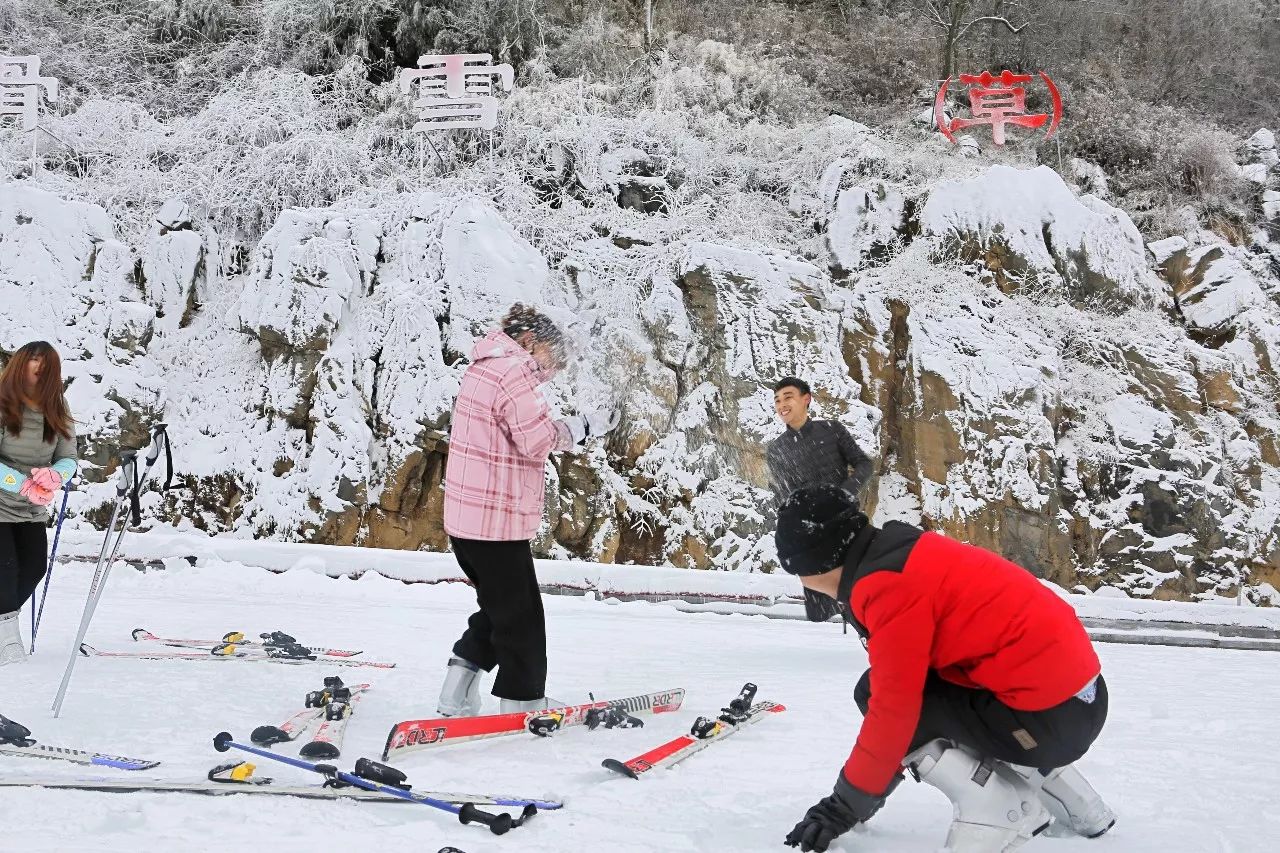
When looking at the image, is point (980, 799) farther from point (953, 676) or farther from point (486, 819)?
point (486, 819)

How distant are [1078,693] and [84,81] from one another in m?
17.7

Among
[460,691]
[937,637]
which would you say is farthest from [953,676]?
[460,691]

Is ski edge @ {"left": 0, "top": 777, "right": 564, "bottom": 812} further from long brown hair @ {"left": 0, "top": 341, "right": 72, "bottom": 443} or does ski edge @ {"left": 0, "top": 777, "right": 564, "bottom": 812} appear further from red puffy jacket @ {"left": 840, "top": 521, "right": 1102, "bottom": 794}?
long brown hair @ {"left": 0, "top": 341, "right": 72, "bottom": 443}

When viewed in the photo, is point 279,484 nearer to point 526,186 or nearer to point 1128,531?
point 526,186

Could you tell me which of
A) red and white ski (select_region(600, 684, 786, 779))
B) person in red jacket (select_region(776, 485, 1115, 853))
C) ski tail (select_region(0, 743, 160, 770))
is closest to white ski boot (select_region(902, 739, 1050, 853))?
person in red jacket (select_region(776, 485, 1115, 853))

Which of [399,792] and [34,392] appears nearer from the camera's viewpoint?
[399,792]

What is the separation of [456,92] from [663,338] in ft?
17.9

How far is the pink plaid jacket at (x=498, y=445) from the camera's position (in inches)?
126

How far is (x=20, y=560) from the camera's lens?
13.4ft

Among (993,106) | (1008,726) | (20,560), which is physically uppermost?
(993,106)

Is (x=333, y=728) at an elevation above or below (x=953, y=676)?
below

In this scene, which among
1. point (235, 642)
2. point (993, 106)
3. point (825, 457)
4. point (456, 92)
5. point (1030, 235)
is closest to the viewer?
point (235, 642)

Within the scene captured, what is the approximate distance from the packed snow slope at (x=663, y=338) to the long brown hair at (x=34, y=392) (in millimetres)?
6030

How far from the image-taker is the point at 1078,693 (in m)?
1.93
